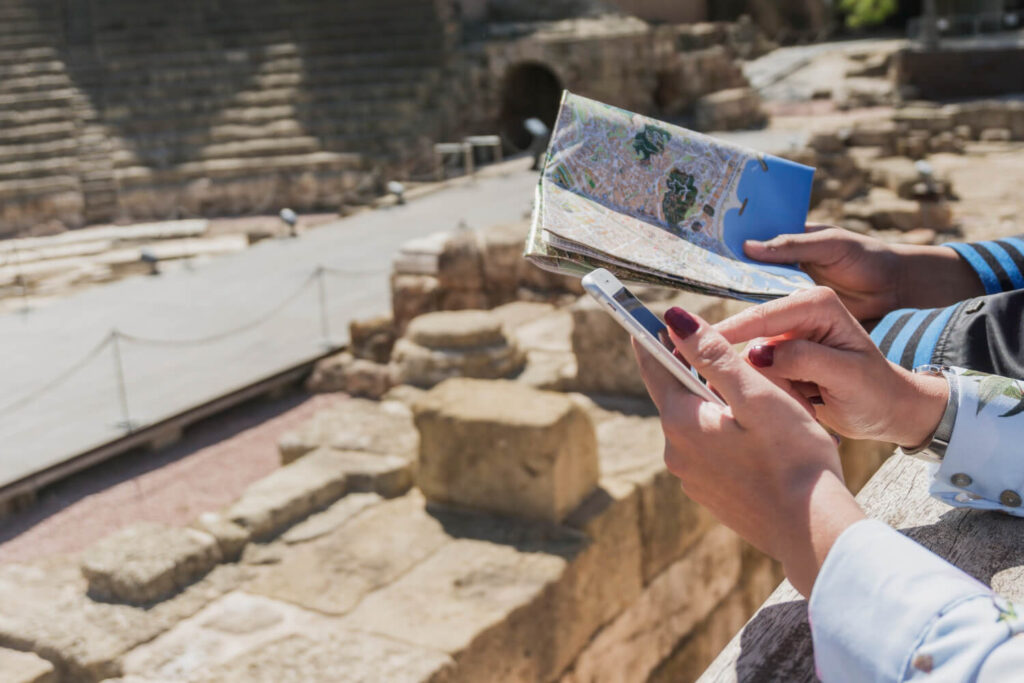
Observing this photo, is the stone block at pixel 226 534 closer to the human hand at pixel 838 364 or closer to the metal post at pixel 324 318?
the human hand at pixel 838 364

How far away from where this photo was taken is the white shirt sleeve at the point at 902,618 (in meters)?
0.91

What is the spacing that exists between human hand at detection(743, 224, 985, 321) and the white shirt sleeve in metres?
0.88

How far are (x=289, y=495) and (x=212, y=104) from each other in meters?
14.6

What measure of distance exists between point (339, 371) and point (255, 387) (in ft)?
2.32

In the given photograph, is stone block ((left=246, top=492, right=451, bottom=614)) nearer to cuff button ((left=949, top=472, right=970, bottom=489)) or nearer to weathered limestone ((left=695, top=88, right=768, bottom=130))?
cuff button ((left=949, top=472, right=970, bottom=489))

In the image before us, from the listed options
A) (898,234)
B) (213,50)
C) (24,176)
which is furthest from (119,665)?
(213,50)

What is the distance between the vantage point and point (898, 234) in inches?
424

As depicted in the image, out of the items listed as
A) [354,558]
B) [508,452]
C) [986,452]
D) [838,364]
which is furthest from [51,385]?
[986,452]

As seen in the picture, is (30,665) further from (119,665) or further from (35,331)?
(35,331)

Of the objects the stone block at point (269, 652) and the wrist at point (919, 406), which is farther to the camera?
the stone block at point (269, 652)

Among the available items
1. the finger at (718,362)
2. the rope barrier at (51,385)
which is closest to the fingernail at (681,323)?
the finger at (718,362)

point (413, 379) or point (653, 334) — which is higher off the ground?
point (653, 334)

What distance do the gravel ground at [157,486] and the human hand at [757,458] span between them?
5081 millimetres

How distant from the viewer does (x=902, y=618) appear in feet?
3.13
